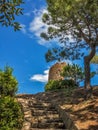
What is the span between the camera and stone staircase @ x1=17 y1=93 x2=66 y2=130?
51.1 feet

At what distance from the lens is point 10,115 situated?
14500 mm

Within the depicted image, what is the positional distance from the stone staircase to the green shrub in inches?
18.6

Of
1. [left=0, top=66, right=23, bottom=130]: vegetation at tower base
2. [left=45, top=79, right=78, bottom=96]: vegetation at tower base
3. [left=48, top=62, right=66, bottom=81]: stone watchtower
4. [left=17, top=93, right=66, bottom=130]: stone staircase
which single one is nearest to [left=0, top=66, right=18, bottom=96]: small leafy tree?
[left=17, top=93, right=66, bottom=130]: stone staircase

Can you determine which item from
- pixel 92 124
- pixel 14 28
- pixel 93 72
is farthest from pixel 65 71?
pixel 14 28

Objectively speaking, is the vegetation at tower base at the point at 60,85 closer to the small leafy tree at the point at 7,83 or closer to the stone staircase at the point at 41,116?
the stone staircase at the point at 41,116

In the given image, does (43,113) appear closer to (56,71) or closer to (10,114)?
(10,114)

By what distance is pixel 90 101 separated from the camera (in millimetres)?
18641

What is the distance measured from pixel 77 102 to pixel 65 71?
11.4 m

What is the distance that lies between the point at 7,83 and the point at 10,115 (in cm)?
363

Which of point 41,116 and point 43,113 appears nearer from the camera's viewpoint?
point 41,116

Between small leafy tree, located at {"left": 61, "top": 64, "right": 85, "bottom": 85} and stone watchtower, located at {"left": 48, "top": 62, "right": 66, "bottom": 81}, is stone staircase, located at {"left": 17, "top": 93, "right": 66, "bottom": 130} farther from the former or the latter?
stone watchtower, located at {"left": 48, "top": 62, "right": 66, "bottom": 81}

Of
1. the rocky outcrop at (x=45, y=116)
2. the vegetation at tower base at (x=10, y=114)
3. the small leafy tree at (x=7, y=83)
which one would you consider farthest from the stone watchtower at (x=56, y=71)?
the vegetation at tower base at (x=10, y=114)

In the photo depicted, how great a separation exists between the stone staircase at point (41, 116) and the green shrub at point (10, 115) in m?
0.47

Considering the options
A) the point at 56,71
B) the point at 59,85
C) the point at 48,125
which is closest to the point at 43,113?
the point at 48,125
